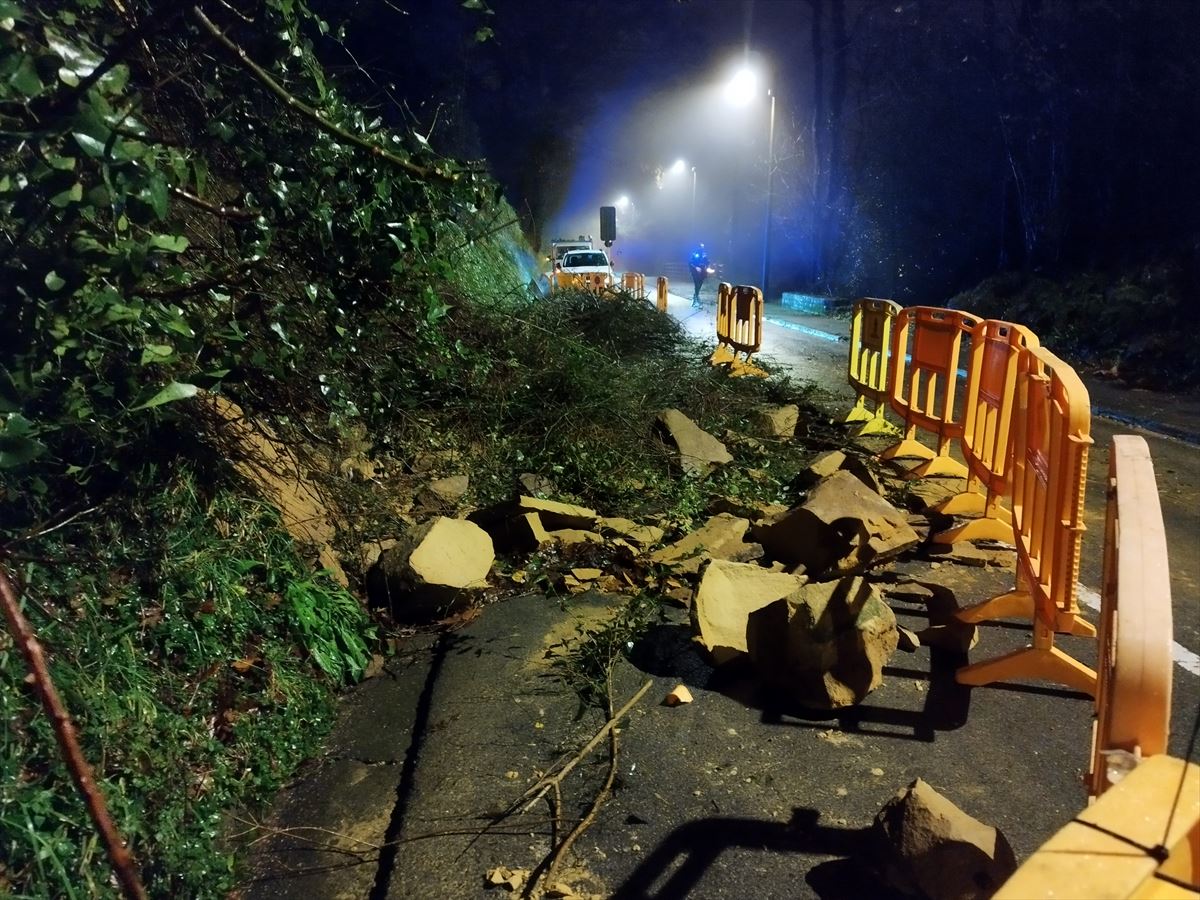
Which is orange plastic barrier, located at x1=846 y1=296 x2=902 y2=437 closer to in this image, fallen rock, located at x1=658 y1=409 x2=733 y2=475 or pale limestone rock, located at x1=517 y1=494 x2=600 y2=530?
fallen rock, located at x1=658 y1=409 x2=733 y2=475

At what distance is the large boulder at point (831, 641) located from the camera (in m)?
3.25

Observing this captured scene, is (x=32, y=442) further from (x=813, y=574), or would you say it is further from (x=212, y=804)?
(x=813, y=574)

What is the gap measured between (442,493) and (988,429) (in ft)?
11.6

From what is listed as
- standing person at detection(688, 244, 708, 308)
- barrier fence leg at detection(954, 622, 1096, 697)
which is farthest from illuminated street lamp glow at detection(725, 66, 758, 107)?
barrier fence leg at detection(954, 622, 1096, 697)

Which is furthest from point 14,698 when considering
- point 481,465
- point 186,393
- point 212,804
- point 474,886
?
point 481,465

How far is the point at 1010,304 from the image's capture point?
18.3 m

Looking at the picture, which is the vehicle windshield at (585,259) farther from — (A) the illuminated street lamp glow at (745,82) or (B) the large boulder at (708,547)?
(B) the large boulder at (708,547)

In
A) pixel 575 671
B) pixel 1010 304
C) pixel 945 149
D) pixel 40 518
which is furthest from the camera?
pixel 945 149

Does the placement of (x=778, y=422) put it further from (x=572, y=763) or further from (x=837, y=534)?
(x=572, y=763)

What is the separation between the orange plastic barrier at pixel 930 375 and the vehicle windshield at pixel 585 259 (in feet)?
51.9

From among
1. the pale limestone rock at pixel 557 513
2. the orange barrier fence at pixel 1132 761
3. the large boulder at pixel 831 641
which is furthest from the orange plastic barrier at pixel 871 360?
the orange barrier fence at pixel 1132 761

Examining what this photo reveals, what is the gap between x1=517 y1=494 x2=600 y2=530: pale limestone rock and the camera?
16.2 ft

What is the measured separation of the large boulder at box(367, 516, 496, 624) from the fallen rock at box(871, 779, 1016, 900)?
253 centimetres

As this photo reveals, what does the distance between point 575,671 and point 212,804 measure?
1.60 m
